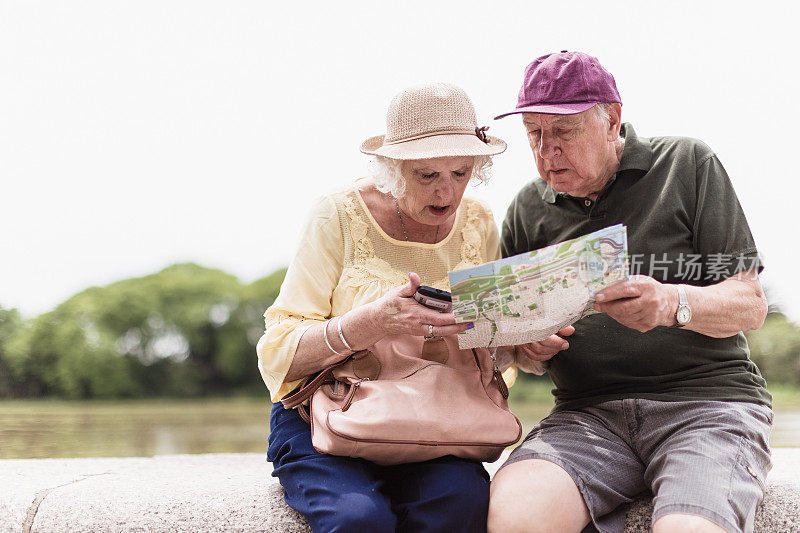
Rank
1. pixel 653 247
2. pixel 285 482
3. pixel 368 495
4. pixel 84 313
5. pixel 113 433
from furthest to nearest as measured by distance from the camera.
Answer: pixel 84 313 → pixel 113 433 → pixel 653 247 → pixel 285 482 → pixel 368 495

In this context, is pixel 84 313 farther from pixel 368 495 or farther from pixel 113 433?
pixel 368 495

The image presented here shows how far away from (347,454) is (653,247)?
0.90 meters

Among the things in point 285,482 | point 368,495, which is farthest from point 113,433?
point 368,495

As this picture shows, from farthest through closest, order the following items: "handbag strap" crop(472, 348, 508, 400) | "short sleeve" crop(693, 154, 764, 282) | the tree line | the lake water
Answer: the tree line, the lake water, "handbag strap" crop(472, 348, 508, 400), "short sleeve" crop(693, 154, 764, 282)

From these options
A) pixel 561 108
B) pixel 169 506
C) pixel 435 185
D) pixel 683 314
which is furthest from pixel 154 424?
pixel 683 314

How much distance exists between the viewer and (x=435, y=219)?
1842 millimetres

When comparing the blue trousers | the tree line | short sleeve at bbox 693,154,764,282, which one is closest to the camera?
the blue trousers

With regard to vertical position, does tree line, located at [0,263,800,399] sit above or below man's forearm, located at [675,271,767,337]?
below

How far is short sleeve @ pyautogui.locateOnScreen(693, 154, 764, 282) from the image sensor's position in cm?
171

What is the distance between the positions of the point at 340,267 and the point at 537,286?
1.85ft

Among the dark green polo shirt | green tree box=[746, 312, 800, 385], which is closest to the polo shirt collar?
the dark green polo shirt

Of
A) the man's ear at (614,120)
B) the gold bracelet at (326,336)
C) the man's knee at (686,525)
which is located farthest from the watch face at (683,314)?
the gold bracelet at (326,336)

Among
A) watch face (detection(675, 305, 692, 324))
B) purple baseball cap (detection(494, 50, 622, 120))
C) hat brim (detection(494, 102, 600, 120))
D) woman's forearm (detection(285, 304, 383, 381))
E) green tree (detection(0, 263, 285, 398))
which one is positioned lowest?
green tree (detection(0, 263, 285, 398))

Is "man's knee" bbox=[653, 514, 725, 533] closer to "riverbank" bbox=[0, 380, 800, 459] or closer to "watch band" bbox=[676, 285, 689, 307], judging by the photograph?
"watch band" bbox=[676, 285, 689, 307]
